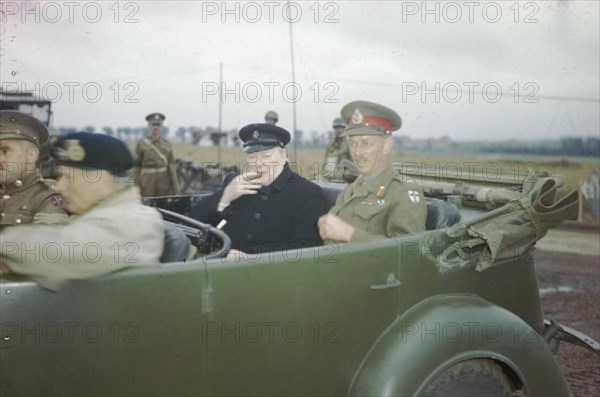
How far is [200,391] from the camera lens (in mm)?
2273

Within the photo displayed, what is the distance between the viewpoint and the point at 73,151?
2475mm

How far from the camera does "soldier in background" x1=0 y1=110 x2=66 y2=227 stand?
2.99 m

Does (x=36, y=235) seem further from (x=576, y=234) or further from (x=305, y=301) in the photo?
(x=576, y=234)

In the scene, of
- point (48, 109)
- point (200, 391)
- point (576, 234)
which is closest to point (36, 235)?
point (200, 391)

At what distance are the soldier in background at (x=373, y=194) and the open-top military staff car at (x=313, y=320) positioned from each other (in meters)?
0.23

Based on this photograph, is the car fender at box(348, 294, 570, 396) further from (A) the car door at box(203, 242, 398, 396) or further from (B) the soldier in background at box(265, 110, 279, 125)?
(B) the soldier in background at box(265, 110, 279, 125)

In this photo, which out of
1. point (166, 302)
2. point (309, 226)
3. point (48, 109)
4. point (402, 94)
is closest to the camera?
point (166, 302)

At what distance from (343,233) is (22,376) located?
135 cm

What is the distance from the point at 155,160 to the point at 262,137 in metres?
6.80

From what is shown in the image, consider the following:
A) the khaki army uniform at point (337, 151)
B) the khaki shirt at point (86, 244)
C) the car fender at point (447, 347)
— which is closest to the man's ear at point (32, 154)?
the khaki shirt at point (86, 244)

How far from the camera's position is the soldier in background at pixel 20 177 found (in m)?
2.99

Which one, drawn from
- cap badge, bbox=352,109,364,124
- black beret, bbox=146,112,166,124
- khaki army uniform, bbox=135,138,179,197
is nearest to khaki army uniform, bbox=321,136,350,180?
khaki army uniform, bbox=135,138,179,197

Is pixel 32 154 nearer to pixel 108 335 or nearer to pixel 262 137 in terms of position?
pixel 262 137

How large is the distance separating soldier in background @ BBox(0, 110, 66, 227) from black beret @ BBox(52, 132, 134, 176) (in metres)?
0.53
